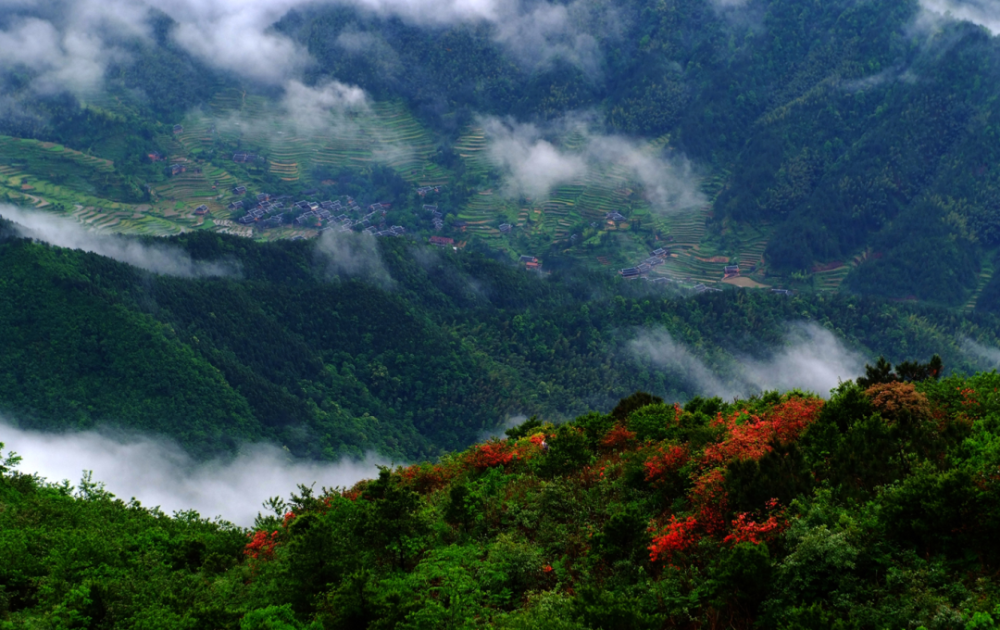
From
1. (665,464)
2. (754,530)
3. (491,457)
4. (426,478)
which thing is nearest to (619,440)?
(491,457)

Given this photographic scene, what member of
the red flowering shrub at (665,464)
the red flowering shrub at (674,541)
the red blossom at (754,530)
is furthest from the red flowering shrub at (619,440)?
the red blossom at (754,530)

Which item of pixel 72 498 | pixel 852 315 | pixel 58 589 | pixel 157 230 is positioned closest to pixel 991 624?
pixel 58 589

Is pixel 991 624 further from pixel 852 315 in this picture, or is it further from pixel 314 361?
pixel 852 315

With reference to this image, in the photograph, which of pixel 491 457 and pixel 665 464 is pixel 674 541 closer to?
pixel 665 464

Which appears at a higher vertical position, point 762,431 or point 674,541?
point 762,431

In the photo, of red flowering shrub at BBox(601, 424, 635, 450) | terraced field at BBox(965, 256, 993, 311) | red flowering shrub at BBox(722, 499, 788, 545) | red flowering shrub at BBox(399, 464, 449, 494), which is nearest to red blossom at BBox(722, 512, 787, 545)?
red flowering shrub at BBox(722, 499, 788, 545)
